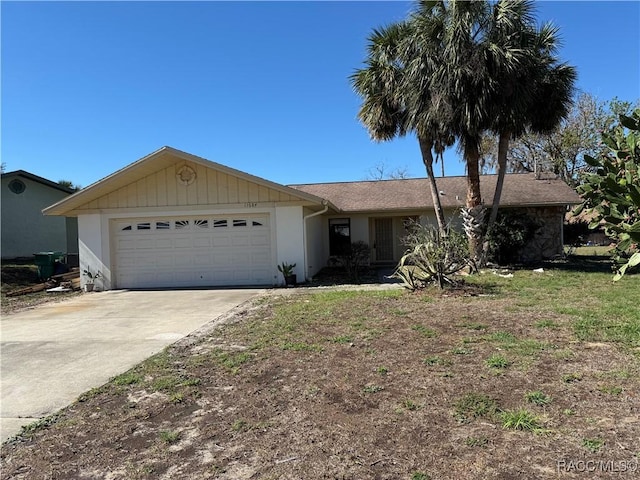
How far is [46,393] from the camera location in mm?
4863

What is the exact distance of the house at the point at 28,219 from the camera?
2002cm

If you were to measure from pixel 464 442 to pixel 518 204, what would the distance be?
1535cm

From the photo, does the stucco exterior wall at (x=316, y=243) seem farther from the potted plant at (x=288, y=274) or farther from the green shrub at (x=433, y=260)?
the green shrub at (x=433, y=260)

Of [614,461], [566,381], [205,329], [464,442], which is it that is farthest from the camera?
[205,329]

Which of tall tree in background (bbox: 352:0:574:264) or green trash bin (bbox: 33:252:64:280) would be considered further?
green trash bin (bbox: 33:252:64:280)

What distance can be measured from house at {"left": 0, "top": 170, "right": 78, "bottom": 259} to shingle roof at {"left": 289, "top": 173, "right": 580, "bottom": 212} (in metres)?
12.9

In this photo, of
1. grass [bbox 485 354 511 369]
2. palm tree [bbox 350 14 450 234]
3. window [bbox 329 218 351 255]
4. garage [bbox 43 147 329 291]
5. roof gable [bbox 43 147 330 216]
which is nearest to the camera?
grass [bbox 485 354 511 369]

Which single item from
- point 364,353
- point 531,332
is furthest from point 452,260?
point 364,353

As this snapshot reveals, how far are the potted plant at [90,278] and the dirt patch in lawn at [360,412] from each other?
940 centimetres

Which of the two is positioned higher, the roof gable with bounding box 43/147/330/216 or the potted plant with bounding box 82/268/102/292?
the roof gable with bounding box 43/147/330/216

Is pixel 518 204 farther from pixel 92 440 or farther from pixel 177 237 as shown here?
pixel 92 440

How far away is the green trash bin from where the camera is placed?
15685mm

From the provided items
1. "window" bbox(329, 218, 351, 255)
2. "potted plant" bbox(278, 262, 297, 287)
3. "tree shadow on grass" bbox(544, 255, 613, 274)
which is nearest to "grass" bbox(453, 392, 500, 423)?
"potted plant" bbox(278, 262, 297, 287)

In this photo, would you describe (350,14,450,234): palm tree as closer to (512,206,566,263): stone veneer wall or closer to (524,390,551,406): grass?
(512,206,566,263): stone veneer wall
